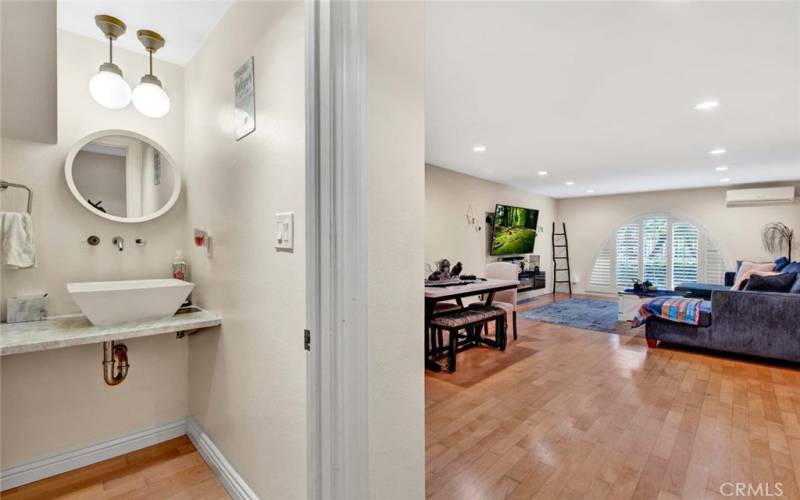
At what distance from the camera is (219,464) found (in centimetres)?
172

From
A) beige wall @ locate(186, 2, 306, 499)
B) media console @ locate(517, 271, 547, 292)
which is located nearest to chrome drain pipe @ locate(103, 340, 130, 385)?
beige wall @ locate(186, 2, 306, 499)

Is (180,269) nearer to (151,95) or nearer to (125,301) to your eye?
(125,301)

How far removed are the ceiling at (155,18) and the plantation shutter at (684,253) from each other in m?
8.44

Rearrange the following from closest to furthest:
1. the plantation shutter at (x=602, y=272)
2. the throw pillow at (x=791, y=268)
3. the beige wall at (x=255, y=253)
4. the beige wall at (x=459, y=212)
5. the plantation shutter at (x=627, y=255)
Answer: the beige wall at (x=255, y=253)
the throw pillow at (x=791, y=268)
the beige wall at (x=459, y=212)
the plantation shutter at (x=627, y=255)
the plantation shutter at (x=602, y=272)

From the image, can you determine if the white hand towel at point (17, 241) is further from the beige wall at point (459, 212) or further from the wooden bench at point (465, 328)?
the beige wall at point (459, 212)

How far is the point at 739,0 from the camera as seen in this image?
1.67 m

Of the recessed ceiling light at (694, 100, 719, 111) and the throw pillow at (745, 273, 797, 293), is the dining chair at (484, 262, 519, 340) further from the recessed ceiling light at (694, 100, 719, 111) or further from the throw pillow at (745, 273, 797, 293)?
the recessed ceiling light at (694, 100, 719, 111)

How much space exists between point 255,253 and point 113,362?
3.42 ft

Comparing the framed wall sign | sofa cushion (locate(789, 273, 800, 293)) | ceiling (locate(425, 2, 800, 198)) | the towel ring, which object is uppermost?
ceiling (locate(425, 2, 800, 198))

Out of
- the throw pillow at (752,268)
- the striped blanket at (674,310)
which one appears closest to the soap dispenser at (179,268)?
the striped blanket at (674,310)

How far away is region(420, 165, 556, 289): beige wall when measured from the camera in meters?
5.14

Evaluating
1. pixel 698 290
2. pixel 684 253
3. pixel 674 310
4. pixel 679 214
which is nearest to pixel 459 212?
pixel 674 310

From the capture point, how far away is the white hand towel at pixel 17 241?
1.60 metres

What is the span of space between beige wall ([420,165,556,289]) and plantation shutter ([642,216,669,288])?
2811 mm
